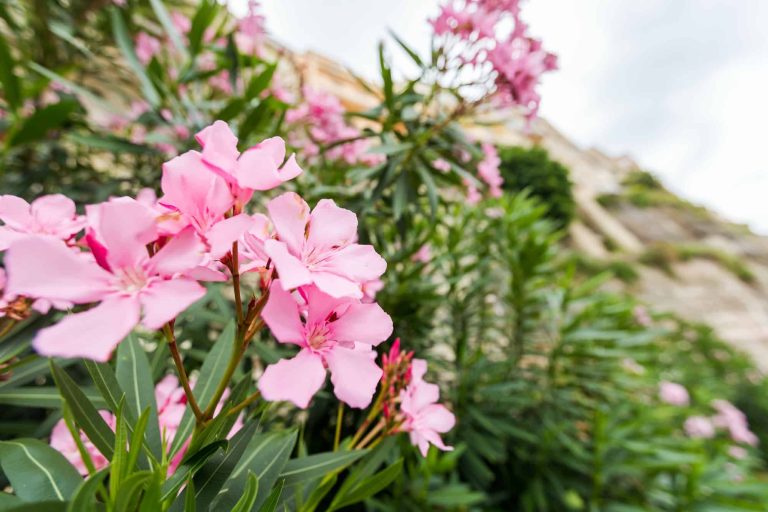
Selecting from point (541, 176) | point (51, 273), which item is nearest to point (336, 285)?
point (51, 273)

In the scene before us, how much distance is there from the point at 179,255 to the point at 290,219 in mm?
75

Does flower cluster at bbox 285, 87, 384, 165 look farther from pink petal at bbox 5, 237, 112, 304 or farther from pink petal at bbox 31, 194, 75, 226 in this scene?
pink petal at bbox 5, 237, 112, 304

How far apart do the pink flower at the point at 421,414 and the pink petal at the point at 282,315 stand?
0.21 m

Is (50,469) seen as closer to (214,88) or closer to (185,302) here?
(185,302)

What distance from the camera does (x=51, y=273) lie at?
21cm

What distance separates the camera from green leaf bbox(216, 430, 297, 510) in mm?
344

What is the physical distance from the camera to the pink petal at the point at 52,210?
35 centimetres

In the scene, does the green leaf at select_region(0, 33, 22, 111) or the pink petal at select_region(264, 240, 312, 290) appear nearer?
the pink petal at select_region(264, 240, 312, 290)

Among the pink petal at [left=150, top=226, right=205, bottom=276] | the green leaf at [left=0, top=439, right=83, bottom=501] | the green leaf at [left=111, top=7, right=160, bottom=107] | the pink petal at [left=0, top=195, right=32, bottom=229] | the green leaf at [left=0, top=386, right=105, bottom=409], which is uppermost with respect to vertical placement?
the green leaf at [left=111, top=7, right=160, bottom=107]

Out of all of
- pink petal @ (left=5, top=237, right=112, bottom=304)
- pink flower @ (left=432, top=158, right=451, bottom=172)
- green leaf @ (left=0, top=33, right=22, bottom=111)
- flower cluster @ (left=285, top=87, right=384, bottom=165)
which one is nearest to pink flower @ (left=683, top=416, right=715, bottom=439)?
pink flower @ (left=432, top=158, right=451, bottom=172)

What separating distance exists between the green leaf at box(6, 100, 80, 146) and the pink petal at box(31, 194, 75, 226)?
67 cm

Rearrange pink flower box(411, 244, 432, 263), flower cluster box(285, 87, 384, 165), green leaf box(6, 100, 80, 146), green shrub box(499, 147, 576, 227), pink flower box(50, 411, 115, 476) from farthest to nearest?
1. green shrub box(499, 147, 576, 227)
2. flower cluster box(285, 87, 384, 165)
3. pink flower box(411, 244, 432, 263)
4. green leaf box(6, 100, 80, 146)
5. pink flower box(50, 411, 115, 476)

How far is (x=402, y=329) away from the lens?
3.51 feet

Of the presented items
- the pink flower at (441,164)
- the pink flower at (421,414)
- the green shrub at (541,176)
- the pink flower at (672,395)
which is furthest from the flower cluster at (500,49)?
the green shrub at (541,176)
